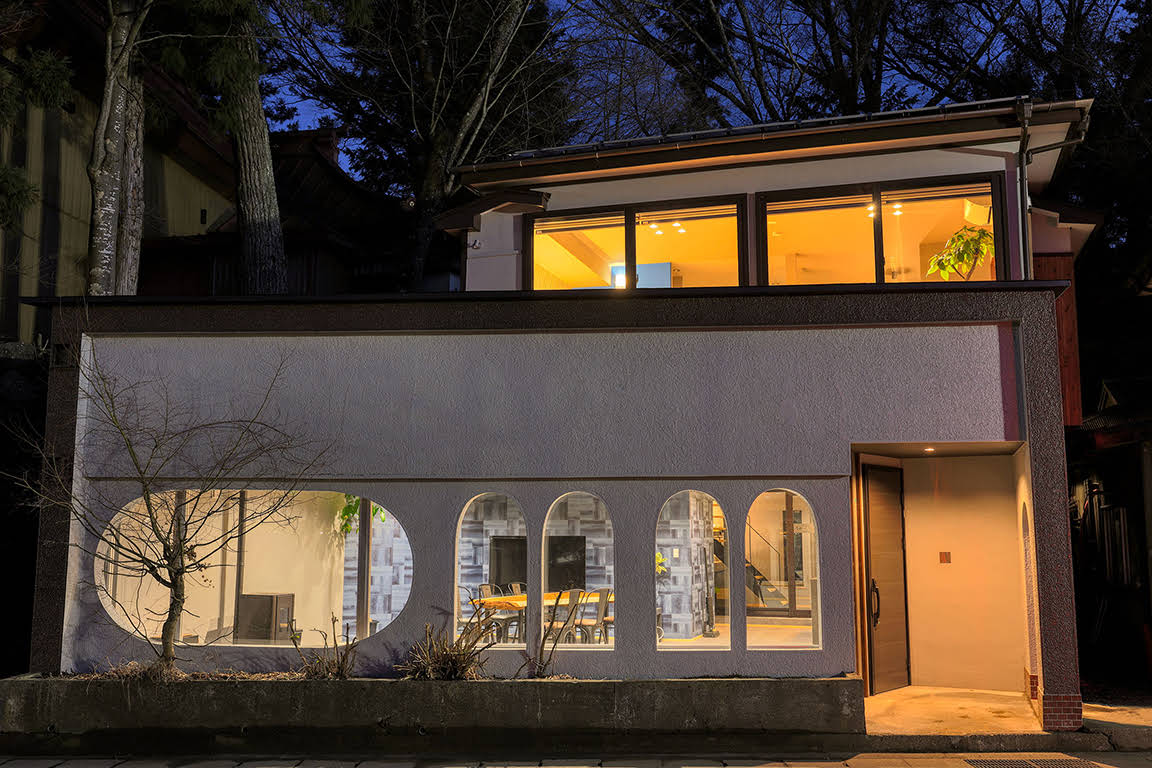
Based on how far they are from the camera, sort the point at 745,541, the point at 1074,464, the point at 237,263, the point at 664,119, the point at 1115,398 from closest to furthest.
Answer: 1. the point at 745,541
2. the point at 1115,398
3. the point at 1074,464
4. the point at 237,263
5. the point at 664,119

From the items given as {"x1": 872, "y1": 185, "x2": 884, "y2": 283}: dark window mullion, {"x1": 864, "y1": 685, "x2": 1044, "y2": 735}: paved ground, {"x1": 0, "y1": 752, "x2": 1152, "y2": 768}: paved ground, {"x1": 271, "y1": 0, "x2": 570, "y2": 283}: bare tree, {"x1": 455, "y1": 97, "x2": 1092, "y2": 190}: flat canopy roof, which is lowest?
{"x1": 0, "y1": 752, "x2": 1152, "y2": 768}: paved ground

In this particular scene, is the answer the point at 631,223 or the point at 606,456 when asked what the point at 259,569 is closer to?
the point at 606,456

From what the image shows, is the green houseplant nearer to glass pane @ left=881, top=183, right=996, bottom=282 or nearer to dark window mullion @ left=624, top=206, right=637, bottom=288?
glass pane @ left=881, top=183, right=996, bottom=282

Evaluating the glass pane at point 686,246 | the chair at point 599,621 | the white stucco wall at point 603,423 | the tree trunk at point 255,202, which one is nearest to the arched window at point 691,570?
the white stucco wall at point 603,423

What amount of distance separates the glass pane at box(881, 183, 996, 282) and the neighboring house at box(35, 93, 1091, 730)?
3.19 feet

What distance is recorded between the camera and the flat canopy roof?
11688mm

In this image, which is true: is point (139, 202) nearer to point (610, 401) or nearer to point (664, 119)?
point (610, 401)

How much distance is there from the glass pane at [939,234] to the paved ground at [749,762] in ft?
18.2

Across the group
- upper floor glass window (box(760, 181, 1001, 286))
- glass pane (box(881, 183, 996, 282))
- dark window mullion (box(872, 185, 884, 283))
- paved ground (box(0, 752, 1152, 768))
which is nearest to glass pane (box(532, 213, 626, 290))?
upper floor glass window (box(760, 181, 1001, 286))

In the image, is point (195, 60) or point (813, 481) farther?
point (195, 60)

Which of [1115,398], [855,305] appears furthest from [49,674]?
[1115,398]

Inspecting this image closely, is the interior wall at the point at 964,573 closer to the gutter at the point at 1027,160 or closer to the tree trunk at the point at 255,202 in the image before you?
the gutter at the point at 1027,160

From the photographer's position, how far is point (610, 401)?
10.5m

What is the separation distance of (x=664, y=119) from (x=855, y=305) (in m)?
14.0
